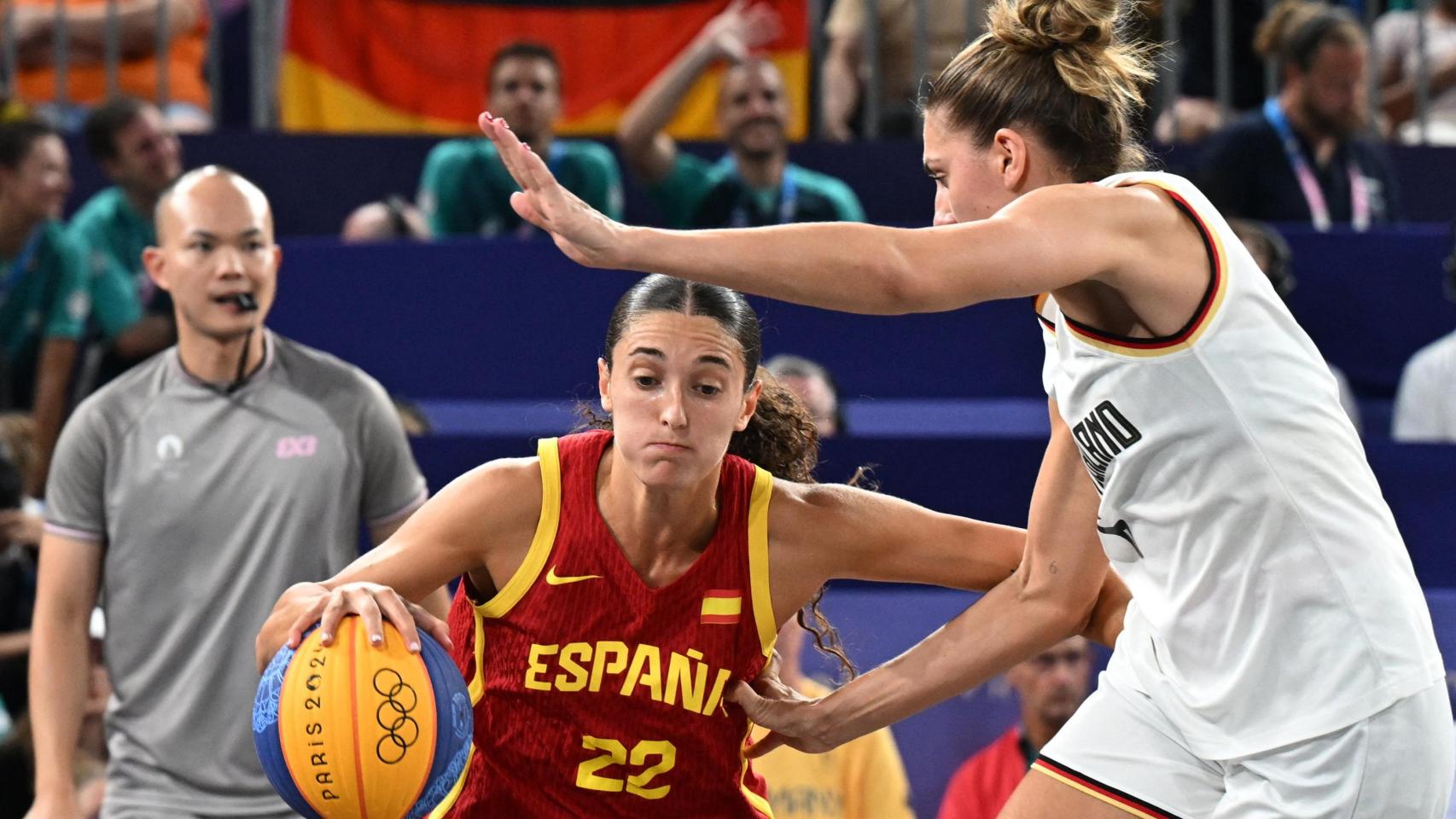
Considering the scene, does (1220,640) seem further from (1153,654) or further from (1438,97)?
(1438,97)

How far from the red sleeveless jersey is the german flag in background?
4581 mm

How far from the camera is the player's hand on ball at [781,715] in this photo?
10.4ft

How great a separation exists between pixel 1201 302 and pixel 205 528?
241cm

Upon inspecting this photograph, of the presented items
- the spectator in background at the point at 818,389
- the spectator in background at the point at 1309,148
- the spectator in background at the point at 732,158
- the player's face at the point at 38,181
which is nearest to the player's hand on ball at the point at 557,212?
the spectator in background at the point at 818,389

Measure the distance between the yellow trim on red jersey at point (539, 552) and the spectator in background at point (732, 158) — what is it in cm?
344

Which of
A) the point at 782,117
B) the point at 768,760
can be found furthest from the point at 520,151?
the point at 782,117

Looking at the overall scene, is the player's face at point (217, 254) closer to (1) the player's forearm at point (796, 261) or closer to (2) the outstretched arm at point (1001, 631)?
(2) the outstretched arm at point (1001, 631)

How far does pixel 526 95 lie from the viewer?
21.6 ft

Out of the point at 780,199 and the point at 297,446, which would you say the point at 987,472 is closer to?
the point at 780,199

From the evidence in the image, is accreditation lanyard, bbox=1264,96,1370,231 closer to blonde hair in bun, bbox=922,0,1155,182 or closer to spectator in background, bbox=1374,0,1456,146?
spectator in background, bbox=1374,0,1456,146

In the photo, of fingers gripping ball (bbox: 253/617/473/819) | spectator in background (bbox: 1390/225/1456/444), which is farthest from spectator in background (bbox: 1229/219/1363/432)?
fingers gripping ball (bbox: 253/617/473/819)

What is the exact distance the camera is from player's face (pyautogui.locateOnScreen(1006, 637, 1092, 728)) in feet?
15.7

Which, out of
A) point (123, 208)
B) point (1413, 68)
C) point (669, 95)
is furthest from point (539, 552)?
point (1413, 68)

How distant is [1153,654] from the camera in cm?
298
